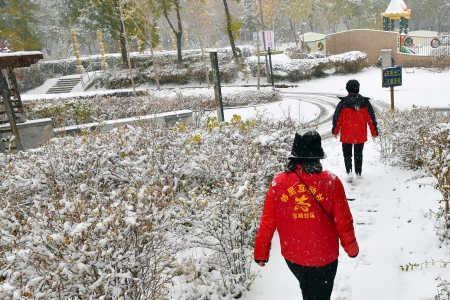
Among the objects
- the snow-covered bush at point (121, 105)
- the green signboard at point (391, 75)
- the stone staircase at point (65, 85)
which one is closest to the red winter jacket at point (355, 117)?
the green signboard at point (391, 75)

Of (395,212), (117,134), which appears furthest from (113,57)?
(395,212)

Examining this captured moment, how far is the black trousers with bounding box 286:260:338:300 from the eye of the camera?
292 cm

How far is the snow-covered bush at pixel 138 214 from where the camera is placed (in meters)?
2.80

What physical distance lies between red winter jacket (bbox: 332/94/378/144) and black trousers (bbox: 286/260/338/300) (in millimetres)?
3701

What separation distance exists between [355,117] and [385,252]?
2526 millimetres

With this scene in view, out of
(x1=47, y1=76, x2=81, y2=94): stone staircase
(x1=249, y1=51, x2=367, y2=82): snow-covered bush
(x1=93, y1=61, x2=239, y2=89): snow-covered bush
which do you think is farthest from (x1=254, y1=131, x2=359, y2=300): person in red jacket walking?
(x1=47, y1=76, x2=81, y2=94): stone staircase

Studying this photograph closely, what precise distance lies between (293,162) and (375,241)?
8.23 ft

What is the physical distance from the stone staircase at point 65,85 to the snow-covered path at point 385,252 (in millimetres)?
29387

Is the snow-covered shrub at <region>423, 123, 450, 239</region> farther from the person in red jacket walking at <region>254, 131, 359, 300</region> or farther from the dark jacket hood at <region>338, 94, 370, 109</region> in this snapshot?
the person in red jacket walking at <region>254, 131, 359, 300</region>

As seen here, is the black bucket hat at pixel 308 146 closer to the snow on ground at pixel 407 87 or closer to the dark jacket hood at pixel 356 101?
the dark jacket hood at pixel 356 101

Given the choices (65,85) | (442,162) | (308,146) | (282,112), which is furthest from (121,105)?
(65,85)

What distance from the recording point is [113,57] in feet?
118

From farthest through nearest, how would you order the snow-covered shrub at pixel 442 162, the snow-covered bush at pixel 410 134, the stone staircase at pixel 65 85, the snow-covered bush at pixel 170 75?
the stone staircase at pixel 65 85
the snow-covered bush at pixel 170 75
the snow-covered bush at pixel 410 134
the snow-covered shrub at pixel 442 162

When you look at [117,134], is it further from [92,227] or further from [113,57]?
[113,57]
